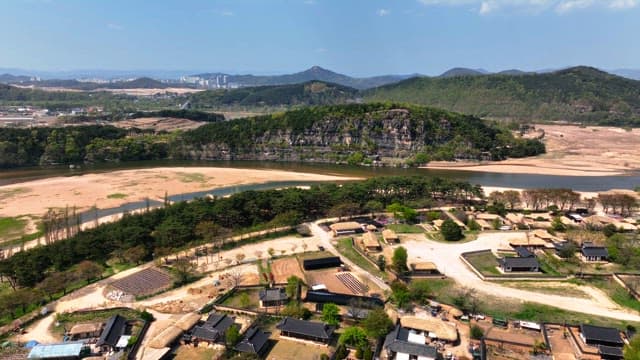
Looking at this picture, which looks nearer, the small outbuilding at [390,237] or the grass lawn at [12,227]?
the small outbuilding at [390,237]

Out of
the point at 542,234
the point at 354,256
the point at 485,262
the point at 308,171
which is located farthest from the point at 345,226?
the point at 308,171

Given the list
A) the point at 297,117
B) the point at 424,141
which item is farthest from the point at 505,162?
the point at 297,117

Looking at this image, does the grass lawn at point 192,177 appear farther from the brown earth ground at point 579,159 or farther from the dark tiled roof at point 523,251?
the dark tiled roof at point 523,251

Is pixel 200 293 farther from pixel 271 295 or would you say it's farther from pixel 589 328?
Result: pixel 589 328

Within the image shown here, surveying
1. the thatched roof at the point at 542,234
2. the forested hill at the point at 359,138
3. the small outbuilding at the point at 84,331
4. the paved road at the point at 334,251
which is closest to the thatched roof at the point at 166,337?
the small outbuilding at the point at 84,331

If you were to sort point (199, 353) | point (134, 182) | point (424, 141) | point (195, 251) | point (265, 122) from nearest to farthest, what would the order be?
point (199, 353) < point (195, 251) < point (134, 182) < point (424, 141) < point (265, 122)

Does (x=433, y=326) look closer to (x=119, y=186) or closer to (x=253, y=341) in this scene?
(x=253, y=341)

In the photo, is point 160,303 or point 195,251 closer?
point 160,303
